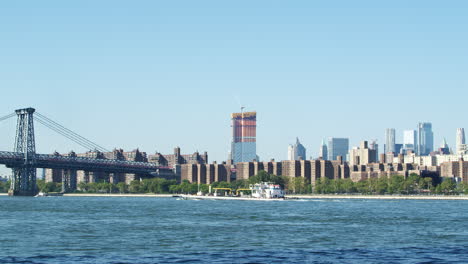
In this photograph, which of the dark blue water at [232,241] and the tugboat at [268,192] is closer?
the dark blue water at [232,241]

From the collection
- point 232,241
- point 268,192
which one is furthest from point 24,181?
point 232,241

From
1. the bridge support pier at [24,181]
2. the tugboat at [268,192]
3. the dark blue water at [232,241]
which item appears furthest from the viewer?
the bridge support pier at [24,181]

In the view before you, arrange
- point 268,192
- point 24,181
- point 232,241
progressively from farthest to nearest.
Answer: point 24,181, point 268,192, point 232,241

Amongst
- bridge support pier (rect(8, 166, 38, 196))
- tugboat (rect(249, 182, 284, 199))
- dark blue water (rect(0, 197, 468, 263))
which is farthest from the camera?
bridge support pier (rect(8, 166, 38, 196))

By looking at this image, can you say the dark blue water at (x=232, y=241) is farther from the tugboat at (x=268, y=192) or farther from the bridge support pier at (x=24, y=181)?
the bridge support pier at (x=24, y=181)

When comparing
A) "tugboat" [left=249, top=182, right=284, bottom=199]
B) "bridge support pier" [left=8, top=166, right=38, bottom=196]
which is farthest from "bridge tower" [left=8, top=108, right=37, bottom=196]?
"tugboat" [left=249, top=182, right=284, bottom=199]

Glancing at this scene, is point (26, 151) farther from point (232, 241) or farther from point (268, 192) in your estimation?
point (232, 241)

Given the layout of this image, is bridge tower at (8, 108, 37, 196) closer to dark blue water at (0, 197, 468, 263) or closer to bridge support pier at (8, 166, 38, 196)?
bridge support pier at (8, 166, 38, 196)

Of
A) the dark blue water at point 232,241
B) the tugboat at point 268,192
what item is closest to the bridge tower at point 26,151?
the tugboat at point 268,192

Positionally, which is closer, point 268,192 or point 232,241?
point 232,241

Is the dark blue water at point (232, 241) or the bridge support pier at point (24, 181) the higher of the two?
the bridge support pier at point (24, 181)

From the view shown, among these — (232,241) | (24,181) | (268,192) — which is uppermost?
(24,181)

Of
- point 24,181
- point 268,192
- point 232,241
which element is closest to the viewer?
point 232,241

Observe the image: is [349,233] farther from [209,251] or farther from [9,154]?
[9,154]
